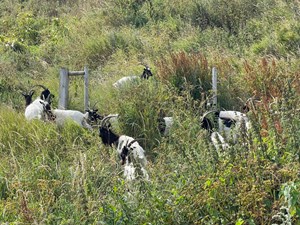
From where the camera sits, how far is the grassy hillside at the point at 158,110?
3.03 meters

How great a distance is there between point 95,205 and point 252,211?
3.51 feet

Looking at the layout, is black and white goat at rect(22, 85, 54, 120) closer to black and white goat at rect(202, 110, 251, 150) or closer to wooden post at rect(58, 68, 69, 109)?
wooden post at rect(58, 68, 69, 109)

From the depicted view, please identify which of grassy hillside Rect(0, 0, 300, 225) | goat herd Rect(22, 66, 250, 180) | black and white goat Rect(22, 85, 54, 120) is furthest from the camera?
black and white goat Rect(22, 85, 54, 120)

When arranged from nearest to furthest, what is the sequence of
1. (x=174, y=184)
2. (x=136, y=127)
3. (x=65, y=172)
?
1. (x=174, y=184)
2. (x=65, y=172)
3. (x=136, y=127)

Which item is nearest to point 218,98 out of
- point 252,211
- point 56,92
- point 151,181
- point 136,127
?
point 136,127

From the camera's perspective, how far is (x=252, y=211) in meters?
2.93

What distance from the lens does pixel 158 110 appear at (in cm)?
637

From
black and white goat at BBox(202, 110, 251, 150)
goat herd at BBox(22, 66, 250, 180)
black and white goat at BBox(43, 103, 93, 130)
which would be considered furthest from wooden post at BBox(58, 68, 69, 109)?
black and white goat at BBox(202, 110, 251, 150)

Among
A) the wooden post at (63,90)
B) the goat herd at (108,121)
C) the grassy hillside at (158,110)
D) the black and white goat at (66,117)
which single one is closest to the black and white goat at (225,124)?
the goat herd at (108,121)

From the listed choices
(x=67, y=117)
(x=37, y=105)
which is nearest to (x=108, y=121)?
(x=67, y=117)

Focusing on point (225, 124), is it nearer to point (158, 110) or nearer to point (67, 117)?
point (158, 110)

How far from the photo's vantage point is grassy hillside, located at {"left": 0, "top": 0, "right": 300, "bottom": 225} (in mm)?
3029

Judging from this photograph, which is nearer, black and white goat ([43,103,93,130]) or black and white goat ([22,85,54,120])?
black and white goat ([43,103,93,130])

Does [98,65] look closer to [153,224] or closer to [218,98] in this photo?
[218,98]
